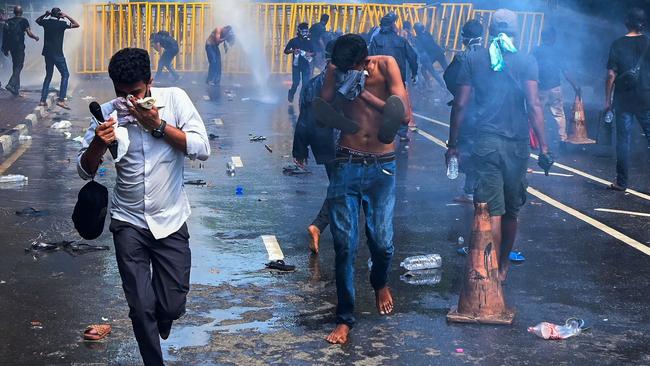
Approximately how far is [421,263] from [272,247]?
4.78 feet

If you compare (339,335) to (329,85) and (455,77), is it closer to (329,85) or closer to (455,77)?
(329,85)

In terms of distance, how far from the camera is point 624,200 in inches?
481

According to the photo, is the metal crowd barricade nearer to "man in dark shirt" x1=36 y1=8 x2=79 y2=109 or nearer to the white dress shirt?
"man in dark shirt" x1=36 y1=8 x2=79 y2=109

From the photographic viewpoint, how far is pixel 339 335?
6.79 m

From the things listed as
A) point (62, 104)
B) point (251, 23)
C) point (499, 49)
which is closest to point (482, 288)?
point (499, 49)

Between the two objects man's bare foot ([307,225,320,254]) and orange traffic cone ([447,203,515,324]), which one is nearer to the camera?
orange traffic cone ([447,203,515,324])

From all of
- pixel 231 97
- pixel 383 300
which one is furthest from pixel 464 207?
pixel 231 97

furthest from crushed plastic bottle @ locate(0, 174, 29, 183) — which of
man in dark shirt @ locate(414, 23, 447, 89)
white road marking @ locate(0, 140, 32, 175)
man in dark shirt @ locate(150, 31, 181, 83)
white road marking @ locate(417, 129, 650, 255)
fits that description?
man in dark shirt @ locate(150, 31, 181, 83)

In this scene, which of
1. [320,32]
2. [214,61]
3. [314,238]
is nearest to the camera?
[314,238]

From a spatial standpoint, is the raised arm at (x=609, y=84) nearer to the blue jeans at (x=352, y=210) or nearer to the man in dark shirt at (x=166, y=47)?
the blue jeans at (x=352, y=210)

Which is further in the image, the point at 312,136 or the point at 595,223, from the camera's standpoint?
the point at 595,223

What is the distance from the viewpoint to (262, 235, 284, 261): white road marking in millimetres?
9195

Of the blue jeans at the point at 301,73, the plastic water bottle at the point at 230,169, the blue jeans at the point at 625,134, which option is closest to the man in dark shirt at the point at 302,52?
the blue jeans at the point at 301,73

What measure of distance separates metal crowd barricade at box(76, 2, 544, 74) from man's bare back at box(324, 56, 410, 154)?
91.8ft
